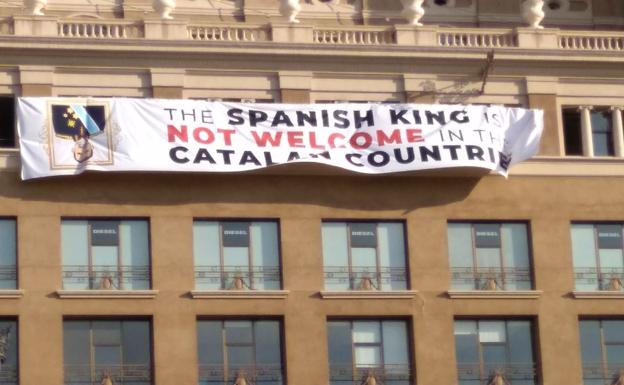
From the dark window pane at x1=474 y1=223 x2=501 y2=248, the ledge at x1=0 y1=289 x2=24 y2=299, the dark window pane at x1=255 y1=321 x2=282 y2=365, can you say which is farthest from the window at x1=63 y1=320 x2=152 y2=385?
the dark window pane at x1=474 y1=223 x2=501 y2=248

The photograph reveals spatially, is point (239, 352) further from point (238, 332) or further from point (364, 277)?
point (364, 277)

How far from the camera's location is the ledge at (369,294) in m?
73.6

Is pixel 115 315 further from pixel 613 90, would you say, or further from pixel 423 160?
pixel 613 90

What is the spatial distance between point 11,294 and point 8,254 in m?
1.41

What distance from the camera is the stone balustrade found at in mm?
75062

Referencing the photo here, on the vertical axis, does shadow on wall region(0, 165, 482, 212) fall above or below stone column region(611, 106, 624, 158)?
below

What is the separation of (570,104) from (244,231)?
11373 mm

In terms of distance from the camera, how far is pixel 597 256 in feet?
250

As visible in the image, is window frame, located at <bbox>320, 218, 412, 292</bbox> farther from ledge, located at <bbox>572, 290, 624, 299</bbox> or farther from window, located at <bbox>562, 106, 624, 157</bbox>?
window, located at <bbox>562, 106, 624, 157</bbox>

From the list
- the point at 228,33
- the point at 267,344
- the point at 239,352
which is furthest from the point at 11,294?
the point at 228,33

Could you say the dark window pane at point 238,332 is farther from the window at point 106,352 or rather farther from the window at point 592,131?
the window at point 592,131

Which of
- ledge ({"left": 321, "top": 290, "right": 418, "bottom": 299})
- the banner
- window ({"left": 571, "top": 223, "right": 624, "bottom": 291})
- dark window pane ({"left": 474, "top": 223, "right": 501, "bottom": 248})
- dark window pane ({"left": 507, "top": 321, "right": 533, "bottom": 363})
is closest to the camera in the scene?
the banner

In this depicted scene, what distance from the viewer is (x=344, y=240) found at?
74750mm

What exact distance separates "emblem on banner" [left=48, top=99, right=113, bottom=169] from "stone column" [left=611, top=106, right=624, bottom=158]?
1602 centimetres
